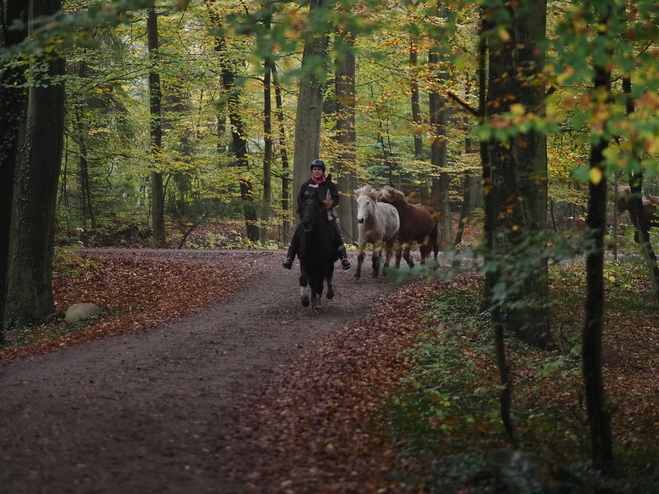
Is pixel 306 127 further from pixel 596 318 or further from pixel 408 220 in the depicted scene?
pixel 596 318

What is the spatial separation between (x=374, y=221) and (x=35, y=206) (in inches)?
302

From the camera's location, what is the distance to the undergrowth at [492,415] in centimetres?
555

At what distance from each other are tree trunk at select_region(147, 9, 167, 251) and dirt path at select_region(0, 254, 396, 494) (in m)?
13.7

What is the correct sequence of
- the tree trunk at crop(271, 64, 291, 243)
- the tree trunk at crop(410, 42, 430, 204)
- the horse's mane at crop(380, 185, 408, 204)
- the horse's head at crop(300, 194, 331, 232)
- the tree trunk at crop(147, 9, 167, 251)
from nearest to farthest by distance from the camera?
the tree trunk at crop(410, 42, 430, 204)
the horse's head at crop(300, 194, 331, 232)
the horse's mane at crop(380, 185, 408, 204)
the tree trunk at crop(147, 9, 167, 251)
the tree trunk at crop(271, 64, 291, 243)

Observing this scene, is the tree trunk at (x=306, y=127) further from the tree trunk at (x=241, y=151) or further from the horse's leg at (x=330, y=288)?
the horse's leg at (x=330, y=288)

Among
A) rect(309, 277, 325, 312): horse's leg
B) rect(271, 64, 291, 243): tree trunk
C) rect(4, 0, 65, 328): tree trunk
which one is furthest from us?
rect(271, 64, 291, 243): tree trunk

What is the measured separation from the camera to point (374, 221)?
51.8ft

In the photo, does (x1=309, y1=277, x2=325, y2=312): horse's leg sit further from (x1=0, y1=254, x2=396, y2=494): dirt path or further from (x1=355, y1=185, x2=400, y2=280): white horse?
(x1=355, y1=185, x2=400, y2=280): white horse

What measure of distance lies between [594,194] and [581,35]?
1.55 metres

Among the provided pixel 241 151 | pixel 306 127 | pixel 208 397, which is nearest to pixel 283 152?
pixel 241 151

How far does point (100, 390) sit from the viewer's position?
7883 millimetres

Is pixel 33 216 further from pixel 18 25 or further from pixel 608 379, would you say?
pixel 608 379

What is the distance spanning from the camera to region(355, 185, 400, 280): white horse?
1510 centimetres

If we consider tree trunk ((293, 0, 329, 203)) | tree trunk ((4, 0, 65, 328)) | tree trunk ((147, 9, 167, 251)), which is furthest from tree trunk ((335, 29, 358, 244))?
tree trunk ((4, 0, 65, 328))
